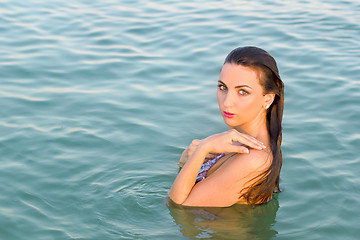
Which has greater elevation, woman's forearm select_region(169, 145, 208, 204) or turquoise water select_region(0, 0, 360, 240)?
turquoise water select_region(0, 0, 360, 240)

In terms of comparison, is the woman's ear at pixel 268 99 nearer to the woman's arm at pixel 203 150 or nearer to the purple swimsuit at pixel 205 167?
the woman's arm at pixel 203 150

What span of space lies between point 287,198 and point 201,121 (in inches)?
81.6

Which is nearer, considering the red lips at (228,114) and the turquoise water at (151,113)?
the red lips at (228,114)

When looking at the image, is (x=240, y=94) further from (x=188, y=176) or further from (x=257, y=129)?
(x=188, y=176)

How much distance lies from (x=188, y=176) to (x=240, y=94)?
2.55ft

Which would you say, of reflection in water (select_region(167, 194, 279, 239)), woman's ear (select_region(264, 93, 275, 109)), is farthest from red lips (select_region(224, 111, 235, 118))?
reflection in water (select_region(167, 194, 279, 239))

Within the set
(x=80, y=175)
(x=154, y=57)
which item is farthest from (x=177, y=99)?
(x=80, y=175)

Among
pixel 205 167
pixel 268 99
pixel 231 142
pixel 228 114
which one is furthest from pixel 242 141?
pixel 205 167

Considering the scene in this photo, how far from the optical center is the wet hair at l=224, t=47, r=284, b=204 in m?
5.03

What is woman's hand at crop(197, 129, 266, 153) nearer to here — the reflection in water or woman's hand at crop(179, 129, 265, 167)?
woman's hand at crop(179, 129, 265, 167)

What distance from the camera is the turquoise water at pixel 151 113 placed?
5.48 m

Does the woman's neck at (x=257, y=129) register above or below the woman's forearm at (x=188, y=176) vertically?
above

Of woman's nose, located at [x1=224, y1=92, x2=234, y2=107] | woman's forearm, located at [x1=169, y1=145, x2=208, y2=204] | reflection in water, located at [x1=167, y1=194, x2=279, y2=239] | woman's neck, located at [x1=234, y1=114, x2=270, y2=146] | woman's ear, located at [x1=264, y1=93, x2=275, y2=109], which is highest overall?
woman's ear, located at [x1=264, y1=93, x2=275, y2=109]

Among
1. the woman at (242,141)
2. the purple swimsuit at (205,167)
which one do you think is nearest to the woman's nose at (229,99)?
the woman at (242,141)
